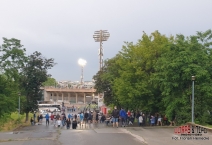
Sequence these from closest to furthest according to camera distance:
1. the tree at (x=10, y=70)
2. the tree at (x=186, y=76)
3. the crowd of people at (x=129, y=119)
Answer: the tree at (x=186, y=76), the crowd of people at (x=129, y=119), the tree at (x=10, y=70)

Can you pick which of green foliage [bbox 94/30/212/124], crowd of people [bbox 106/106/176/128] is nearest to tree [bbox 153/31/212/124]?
green foliage [bbox 94/30/212/124]

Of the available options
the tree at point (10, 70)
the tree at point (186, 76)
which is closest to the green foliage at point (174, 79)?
the tree at point (186, 76)

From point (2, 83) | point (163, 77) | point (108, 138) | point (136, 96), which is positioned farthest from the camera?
point (2, 83)

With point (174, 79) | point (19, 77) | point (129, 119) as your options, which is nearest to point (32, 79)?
point (19, 77)

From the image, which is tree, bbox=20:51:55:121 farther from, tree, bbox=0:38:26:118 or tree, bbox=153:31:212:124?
tree, bbox=153:31:212:124

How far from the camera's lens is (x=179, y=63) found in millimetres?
28078

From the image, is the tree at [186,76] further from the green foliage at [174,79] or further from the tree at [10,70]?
the tree at [10,70]

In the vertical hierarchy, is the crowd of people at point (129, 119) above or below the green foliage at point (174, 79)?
below

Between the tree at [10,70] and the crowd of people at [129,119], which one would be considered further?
the tree at [10,70]

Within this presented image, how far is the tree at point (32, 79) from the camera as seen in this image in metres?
51.7

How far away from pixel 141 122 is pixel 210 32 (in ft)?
32.2

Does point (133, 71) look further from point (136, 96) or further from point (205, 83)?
point (205, 83)

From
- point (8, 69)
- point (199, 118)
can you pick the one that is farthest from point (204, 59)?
point (8, 69)

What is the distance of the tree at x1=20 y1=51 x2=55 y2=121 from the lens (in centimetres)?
5166
